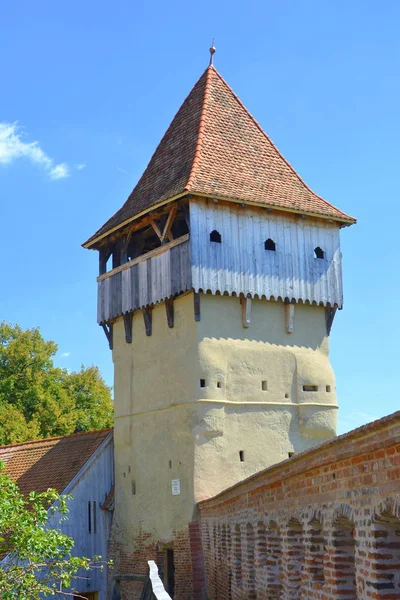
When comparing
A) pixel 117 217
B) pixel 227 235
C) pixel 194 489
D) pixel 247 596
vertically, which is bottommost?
pixel 247 596

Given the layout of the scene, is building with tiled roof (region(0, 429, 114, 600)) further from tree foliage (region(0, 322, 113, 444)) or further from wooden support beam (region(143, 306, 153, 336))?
tree foliage (region(0, 322, 113, 444))

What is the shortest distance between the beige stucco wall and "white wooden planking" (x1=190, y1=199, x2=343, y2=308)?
0.46m

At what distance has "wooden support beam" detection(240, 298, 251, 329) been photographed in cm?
2003

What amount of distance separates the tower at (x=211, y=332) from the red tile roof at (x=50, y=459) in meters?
1.23

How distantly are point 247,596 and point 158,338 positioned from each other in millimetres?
8855

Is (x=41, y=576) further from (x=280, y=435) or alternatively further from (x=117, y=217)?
(x=117, y=217)

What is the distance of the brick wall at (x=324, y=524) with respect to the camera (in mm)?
7297

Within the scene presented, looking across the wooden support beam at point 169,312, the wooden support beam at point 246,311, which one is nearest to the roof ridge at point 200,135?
the wooden support beam at point 169,312

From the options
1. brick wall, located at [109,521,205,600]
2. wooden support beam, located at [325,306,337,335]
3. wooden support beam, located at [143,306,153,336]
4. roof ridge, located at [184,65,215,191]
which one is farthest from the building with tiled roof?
roof ridge, located at [184,65,215,191]

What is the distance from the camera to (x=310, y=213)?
20.9 meters

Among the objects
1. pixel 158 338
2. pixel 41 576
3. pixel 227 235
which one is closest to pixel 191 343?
pixel 158 338

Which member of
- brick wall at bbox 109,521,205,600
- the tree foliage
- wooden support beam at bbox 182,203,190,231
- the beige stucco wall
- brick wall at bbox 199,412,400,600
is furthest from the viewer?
the tree foliage

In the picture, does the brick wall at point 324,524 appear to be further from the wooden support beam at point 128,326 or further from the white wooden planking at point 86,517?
the wooden support beam at point 128,326

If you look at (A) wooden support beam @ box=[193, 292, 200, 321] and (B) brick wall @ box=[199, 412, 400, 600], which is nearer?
(B) brick wall @ box=[199, 412, 400, 600]
